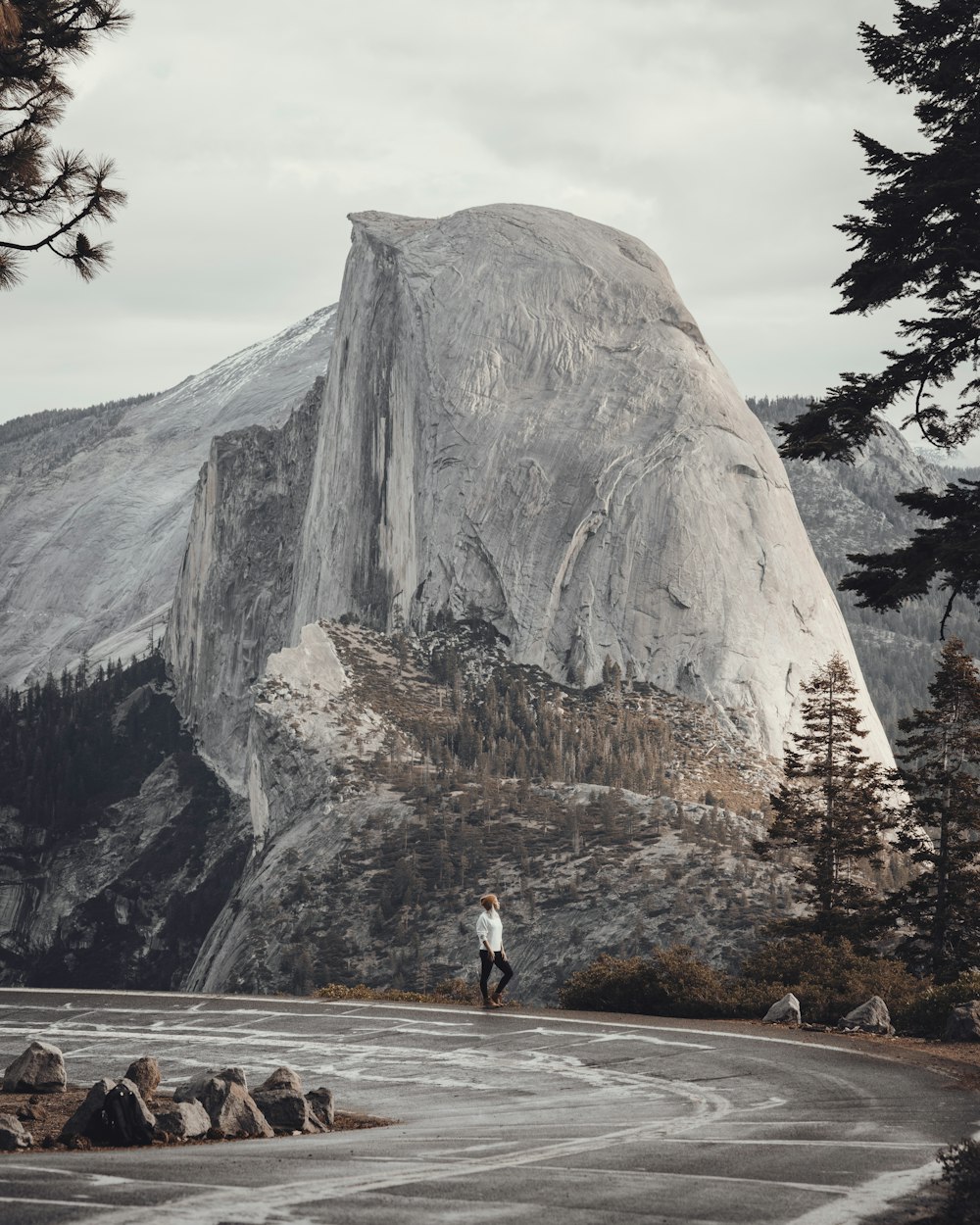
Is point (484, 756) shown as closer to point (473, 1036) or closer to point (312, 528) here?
point (312, 528)

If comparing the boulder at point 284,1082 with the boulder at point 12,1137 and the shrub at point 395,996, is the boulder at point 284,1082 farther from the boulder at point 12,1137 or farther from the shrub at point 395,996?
the shrub at point 395,996

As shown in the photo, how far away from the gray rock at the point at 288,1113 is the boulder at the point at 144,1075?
5.69ft

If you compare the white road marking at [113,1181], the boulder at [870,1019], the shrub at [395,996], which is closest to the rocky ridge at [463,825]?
the shrub at [395,996]

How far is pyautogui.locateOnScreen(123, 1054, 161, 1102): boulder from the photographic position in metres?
13.5

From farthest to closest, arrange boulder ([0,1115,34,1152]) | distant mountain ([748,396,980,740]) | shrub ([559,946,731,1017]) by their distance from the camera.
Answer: distant mountain ([748,396,980,740]) < shrub ([559,946,731,1017]) < boulder ([0,1115,34,1152])

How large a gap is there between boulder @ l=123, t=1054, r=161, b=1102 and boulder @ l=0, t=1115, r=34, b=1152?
2658 mm

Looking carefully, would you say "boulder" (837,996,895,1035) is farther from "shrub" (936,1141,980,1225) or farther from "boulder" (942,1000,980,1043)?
"shrub" (936,1141,980,1225)

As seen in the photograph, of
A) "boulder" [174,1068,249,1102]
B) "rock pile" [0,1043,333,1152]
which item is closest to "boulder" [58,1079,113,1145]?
"rock pile" [0,1043,333,1152]

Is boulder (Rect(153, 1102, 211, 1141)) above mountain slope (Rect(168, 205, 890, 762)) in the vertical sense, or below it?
below

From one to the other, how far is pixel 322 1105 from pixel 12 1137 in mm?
2756

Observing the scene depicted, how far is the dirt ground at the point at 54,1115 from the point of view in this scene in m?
11.1

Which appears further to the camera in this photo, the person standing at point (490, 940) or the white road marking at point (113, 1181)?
the person standing at point (490, 940)

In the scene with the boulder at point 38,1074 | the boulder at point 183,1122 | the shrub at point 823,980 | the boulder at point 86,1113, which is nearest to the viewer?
the boulder at point 86,1113

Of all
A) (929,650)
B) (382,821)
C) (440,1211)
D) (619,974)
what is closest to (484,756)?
(382,821)
